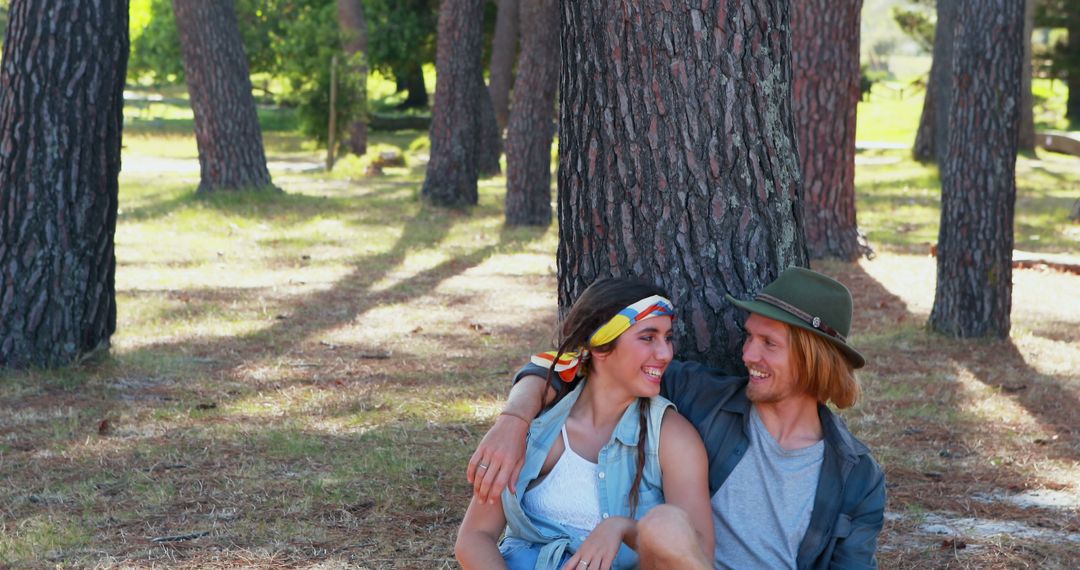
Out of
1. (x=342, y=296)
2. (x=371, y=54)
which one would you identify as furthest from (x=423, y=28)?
(x=342, y=296)

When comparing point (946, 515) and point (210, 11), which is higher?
point (210, 11)

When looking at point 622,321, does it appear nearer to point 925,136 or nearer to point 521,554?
point 521,554

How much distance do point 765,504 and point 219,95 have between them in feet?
40.6

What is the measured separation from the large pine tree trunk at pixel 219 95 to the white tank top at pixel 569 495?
1201cm

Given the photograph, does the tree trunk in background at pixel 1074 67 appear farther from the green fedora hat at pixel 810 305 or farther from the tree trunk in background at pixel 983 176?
the green fedora hat at pixel 810 305

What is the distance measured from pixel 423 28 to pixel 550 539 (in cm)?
3008

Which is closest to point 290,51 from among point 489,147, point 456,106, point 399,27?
point 489,147

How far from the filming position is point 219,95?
1487 cm

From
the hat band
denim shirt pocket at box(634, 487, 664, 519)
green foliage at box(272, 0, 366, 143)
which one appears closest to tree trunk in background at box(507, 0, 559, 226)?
green foliage at box(272, 0, 366, 143)

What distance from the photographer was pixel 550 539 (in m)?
3.50

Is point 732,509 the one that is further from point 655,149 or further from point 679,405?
point 655,149

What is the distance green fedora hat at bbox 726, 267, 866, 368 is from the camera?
3.52 m

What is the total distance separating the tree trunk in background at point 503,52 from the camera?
73.7 ft

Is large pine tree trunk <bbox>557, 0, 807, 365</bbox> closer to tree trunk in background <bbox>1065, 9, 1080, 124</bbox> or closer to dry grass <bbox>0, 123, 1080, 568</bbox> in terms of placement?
dry grass <bbox>0, 123, 1080, 568</bbox>
